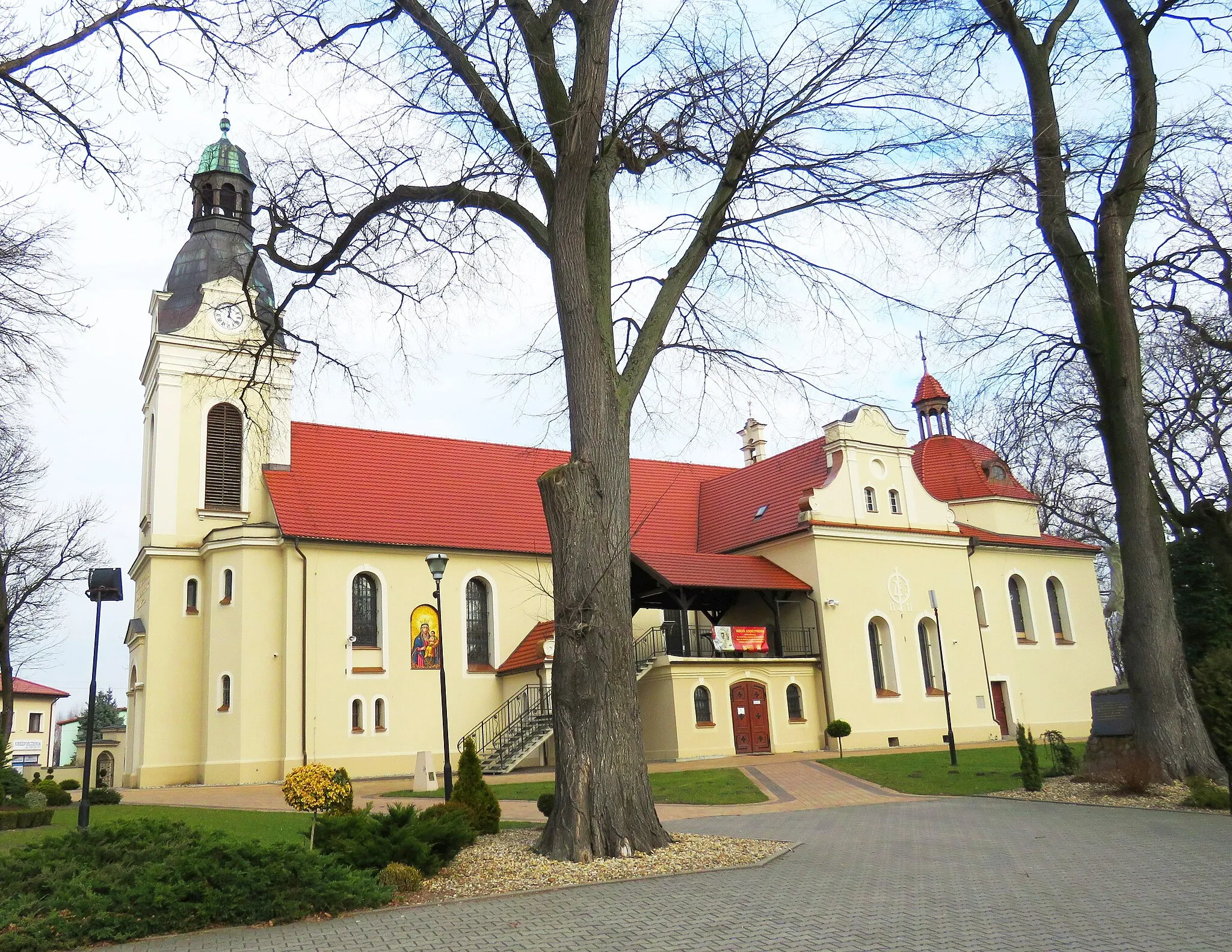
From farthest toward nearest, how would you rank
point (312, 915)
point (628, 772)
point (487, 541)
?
point (487, 541) < point (628, 772) < point (312, 915)

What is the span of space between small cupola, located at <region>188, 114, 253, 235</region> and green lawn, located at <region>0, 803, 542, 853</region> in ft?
60.5

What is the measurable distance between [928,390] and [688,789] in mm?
24342

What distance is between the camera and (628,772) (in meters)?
9.98

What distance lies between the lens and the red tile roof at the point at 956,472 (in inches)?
1394

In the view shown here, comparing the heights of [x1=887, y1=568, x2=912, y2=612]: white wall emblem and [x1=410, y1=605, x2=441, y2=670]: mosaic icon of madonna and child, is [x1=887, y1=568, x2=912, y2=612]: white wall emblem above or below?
above

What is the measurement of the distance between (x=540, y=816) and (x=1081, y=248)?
39.9ft

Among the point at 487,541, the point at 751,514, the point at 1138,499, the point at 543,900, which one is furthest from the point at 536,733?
the point at 543,900

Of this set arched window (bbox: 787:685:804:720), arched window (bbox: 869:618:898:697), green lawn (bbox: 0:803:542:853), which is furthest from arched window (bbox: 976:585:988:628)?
green lawn (bbox: 0:803:542:853)

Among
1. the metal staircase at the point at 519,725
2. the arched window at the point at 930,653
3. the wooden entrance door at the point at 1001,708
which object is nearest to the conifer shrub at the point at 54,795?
the metal staircase at the point at 519,725

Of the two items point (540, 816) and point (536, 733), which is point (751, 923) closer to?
point (540, 816)

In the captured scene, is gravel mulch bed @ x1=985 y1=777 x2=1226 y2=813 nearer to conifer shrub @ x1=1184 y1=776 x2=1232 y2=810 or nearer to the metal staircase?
conifer shrub @ x1=1184 y1=776 x2=1232 y2=810

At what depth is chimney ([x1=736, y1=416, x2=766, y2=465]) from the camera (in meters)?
42.7

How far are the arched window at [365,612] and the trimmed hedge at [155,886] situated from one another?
1907cm

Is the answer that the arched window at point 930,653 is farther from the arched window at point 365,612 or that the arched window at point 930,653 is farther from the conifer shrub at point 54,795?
the conifer shrub at point 54,795
